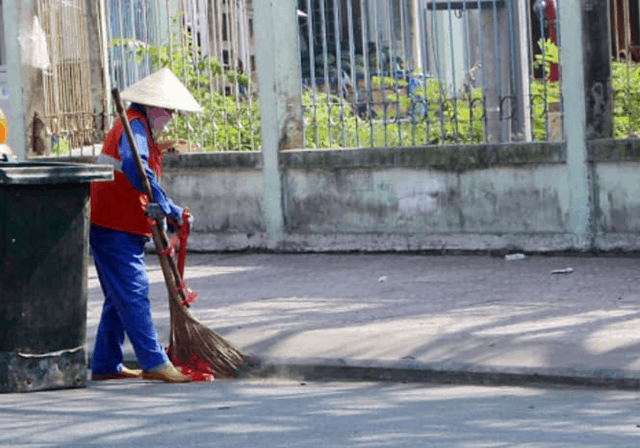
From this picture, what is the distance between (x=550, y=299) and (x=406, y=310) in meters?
0.95

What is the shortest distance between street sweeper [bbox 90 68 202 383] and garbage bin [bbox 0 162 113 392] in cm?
16

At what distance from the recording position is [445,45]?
11.6m

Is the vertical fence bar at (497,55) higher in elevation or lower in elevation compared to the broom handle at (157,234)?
higher

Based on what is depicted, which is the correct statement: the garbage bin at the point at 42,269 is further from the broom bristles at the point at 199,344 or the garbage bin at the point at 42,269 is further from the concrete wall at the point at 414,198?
the concrete wall at the point at 414,198

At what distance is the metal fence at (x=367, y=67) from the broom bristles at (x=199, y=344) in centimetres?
443

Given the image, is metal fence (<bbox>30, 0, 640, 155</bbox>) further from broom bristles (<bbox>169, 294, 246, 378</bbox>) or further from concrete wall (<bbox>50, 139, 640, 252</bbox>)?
broom bristles (<bbox>169, 294, 246, 378</bbox>)

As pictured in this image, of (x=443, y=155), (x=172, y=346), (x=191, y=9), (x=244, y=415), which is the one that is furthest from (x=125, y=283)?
(x=191, y=9)

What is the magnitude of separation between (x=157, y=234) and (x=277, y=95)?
501cm

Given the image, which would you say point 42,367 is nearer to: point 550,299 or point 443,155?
point 550,299

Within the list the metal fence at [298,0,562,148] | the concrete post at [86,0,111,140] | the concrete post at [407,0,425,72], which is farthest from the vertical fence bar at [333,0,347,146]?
the concrete post at [86,0,111,140]

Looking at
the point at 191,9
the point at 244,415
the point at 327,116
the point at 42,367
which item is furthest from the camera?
the point at 191,9

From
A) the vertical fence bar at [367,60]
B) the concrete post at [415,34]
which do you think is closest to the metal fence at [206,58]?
the vertical fence bar at [367,60]

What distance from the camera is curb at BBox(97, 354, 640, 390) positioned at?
7.03 meters

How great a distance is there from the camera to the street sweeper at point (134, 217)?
743cm
